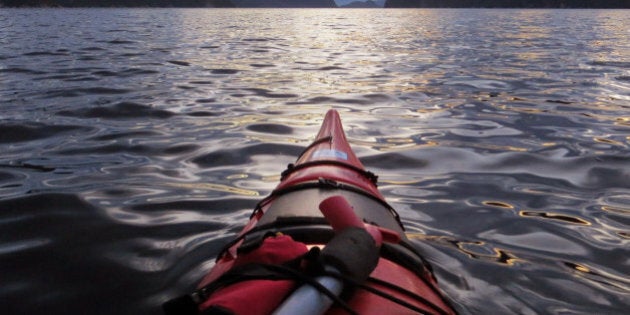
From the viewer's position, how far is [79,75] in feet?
38.0

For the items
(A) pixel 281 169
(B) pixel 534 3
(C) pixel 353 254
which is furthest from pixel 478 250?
(B) pixel 534 3

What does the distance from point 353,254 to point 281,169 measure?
380 cm

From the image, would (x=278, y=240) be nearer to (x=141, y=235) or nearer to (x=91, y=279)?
(x=91, y=279)

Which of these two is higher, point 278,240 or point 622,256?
point 278,240

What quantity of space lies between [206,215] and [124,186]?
43.3 inches

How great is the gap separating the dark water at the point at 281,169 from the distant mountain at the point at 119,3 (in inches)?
4950

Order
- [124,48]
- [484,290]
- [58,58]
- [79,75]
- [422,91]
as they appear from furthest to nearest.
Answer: [124,48] < [58,58] < [79,75] < [422,91] < [484,290]

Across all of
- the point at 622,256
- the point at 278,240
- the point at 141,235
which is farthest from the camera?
the point at 141,235

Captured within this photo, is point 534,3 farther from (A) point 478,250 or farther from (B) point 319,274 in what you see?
(B) point 319,274

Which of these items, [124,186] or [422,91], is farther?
[422,91]

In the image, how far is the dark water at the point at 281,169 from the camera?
10.9 feet

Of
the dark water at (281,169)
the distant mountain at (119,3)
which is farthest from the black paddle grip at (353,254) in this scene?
the distant mountain at (119,3)

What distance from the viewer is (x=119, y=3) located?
479ft

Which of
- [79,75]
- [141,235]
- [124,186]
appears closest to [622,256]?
[141,235]
